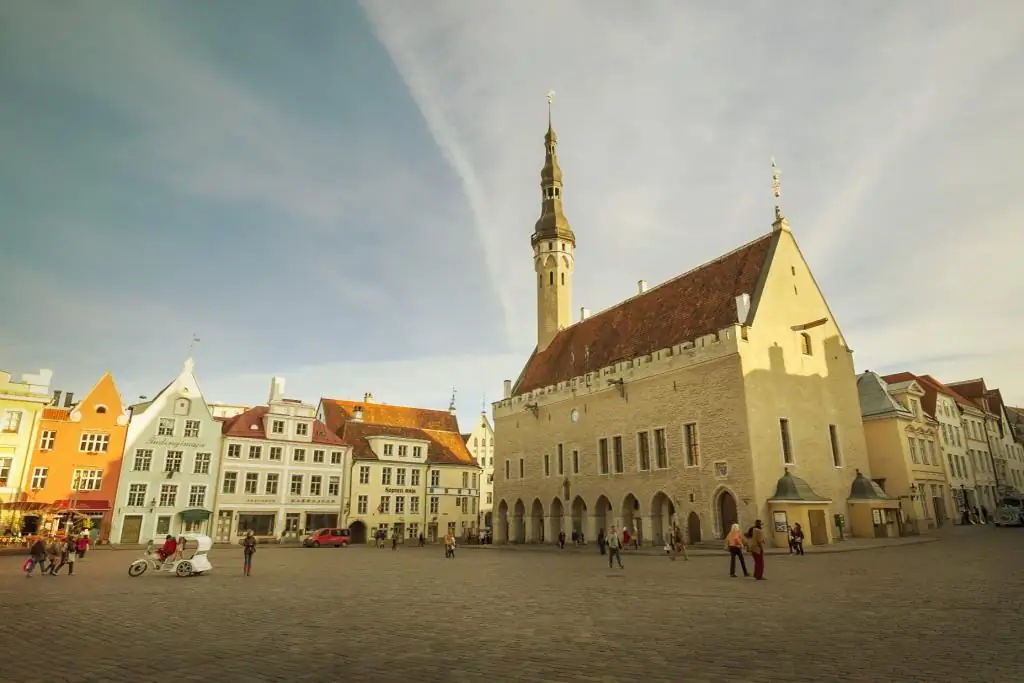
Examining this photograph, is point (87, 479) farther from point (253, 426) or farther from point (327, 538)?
point (327, 538)

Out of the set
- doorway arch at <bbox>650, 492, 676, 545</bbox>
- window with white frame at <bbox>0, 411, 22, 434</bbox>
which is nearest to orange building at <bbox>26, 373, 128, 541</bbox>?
window with white frame at <bbox>0, 411, 22, 434</bbox>

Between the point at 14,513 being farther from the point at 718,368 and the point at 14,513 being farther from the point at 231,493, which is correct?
the point at 718,368

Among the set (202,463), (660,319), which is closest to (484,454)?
(202,463)

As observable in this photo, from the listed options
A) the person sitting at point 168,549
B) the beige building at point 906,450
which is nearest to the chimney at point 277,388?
the person sitting at point 168,549

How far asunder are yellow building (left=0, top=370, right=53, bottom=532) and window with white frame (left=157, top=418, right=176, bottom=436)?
6.72 m

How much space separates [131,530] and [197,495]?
14.4 feet

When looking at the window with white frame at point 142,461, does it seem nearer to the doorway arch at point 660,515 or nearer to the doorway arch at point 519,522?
the doorway arch at point 519,522

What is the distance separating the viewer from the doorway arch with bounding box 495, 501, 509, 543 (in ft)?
158

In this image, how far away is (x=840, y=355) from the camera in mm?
36125

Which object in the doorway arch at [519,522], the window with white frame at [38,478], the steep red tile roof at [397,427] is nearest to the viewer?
the window with white frame at [38,478]

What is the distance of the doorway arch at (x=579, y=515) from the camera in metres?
41.0

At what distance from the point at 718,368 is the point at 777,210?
11.3 metres

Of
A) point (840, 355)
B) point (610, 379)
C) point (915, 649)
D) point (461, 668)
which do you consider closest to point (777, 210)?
point (840, 355)

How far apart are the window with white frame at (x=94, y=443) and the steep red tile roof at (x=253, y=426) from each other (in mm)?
7386
